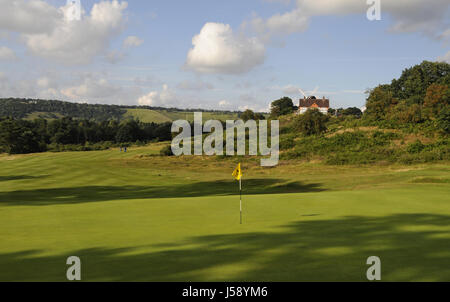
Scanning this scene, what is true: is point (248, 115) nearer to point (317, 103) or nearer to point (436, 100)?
point (317, 103)

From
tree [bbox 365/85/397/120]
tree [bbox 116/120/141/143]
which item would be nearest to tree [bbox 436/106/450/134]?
tree [bbox 365/85/397/120]

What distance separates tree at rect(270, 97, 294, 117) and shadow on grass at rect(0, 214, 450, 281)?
402ft

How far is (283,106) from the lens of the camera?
5581 inches

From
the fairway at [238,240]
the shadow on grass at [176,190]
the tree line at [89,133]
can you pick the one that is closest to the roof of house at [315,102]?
the tree line at [89,133]

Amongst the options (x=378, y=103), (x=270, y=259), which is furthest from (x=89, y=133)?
(x=270, y=259)

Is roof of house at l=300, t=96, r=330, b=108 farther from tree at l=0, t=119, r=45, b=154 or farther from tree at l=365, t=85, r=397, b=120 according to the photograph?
tree at l=0, t=119, r=45, b=154

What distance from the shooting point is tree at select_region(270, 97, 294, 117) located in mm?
134837

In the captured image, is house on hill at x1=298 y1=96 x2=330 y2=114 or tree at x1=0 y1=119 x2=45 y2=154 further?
house on hill at x1=298 y1=96 x2=330 y2=114

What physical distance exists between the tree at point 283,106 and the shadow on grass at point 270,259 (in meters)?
123
